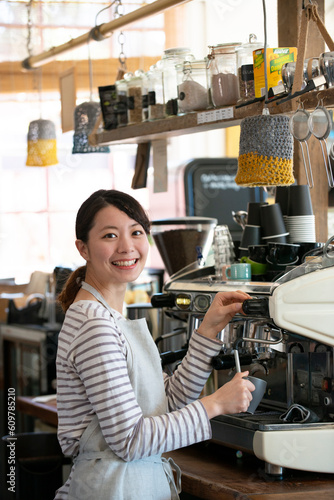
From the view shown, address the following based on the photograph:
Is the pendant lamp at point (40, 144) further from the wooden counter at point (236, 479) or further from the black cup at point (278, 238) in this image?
the wooden counter at point (236, 479)

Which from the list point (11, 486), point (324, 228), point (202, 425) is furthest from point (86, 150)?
point (202, 425)

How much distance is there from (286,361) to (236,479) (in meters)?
0.30

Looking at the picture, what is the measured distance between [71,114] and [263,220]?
1.45 meters

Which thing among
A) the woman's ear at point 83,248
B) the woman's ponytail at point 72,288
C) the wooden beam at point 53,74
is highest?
the wooden beam at point 53,74

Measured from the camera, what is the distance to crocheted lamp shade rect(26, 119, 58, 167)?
3.29 metres

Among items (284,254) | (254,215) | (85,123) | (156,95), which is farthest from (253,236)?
(85,123)

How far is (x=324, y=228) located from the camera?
2293 millimetres

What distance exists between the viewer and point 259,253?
1941mm

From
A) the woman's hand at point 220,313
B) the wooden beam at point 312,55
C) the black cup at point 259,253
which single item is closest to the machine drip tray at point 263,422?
the woman's hand at point 220,313

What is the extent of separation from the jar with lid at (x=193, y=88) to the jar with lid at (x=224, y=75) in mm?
50

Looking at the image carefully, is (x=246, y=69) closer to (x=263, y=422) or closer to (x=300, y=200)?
(x=300, y=200)

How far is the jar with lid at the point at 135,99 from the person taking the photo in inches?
93.7

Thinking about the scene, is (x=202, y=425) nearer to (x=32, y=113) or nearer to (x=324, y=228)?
(x=324, y=228)

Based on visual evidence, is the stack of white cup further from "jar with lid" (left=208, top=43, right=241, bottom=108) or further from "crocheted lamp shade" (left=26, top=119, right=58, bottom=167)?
"crocheted lamp shade" (left=26, top=119, right=58, bottom=167)
